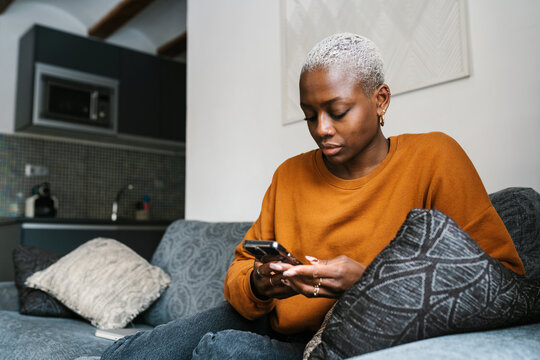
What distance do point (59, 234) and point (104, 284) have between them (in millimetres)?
1946

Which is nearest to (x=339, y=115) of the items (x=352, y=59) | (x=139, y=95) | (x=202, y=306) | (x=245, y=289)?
(x=352, y=59)

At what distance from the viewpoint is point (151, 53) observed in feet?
16.9

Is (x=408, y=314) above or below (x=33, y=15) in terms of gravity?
below

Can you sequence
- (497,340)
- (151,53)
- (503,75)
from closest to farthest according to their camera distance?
(497,340)
(503,75)
(151,53)

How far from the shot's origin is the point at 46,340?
1.48 meters

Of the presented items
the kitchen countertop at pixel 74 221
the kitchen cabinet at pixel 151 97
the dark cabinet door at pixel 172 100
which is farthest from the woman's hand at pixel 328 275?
the dark cabinet door at pixel 172 100

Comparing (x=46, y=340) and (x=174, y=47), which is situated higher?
(x=174, y=47)

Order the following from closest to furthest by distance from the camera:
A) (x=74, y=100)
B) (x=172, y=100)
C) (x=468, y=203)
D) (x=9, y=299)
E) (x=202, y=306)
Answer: (x=468, y=203) < (x=202, y=306) < (x=9, y=299) < (x=74, y=100) < (x=172, y=100)

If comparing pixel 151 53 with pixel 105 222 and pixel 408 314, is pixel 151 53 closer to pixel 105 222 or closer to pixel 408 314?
pixel 105 222

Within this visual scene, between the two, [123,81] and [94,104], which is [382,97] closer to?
[94,104]

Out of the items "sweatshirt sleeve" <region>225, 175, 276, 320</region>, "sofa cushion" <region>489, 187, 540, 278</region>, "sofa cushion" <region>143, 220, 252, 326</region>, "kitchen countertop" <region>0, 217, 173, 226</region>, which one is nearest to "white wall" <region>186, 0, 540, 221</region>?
"sofa cushion" <region>489, 187, 540, 278</region>

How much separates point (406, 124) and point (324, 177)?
67 cm

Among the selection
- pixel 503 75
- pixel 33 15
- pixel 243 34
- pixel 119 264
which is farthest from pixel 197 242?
pixel 33 15

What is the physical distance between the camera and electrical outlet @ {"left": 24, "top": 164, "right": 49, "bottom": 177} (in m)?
4.20
